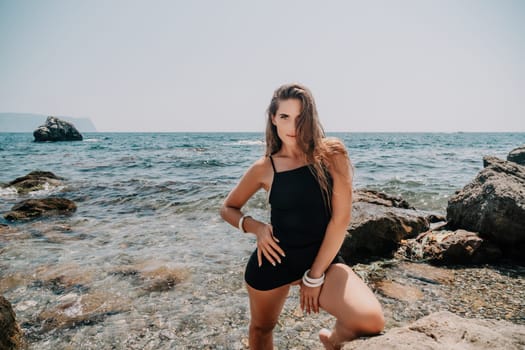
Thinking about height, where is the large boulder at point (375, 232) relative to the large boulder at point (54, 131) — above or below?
below

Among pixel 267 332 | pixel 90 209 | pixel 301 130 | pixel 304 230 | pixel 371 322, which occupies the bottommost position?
pixel 90 209

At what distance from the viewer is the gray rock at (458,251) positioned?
20.3ft

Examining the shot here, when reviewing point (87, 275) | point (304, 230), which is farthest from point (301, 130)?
point (87, 275)

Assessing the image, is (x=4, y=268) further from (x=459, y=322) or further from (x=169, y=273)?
(x=459, y=322)

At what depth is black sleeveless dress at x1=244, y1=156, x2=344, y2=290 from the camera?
9.46 feet

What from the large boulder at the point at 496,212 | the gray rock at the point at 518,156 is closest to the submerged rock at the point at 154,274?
the large boulder at the point at 496,212

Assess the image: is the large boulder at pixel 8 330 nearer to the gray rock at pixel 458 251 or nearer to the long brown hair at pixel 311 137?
the long brown hair at pixel 311 137

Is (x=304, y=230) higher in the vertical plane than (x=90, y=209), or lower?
higher

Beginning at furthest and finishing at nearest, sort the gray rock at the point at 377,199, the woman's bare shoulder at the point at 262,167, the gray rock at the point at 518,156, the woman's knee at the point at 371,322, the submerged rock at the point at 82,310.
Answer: the gray rock at the point at 518,156 < the gray rock at the point at 377,199 < the submerged rock at the point at 82,310 < the woman's bare shoulder at the point at 262,167 < the woman's knee at the point at 371,322

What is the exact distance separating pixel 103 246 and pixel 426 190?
13032 millimetres

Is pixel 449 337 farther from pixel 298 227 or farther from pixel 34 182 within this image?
pixel 34 182

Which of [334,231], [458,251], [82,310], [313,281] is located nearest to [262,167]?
[334,231]

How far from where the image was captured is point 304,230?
291cm

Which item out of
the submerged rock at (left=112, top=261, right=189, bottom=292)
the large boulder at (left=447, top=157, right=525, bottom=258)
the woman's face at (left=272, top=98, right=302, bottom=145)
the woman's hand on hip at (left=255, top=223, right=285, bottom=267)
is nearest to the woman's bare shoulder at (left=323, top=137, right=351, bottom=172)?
the woman's face at (left=272, top=98, right=302, bottom=145)
